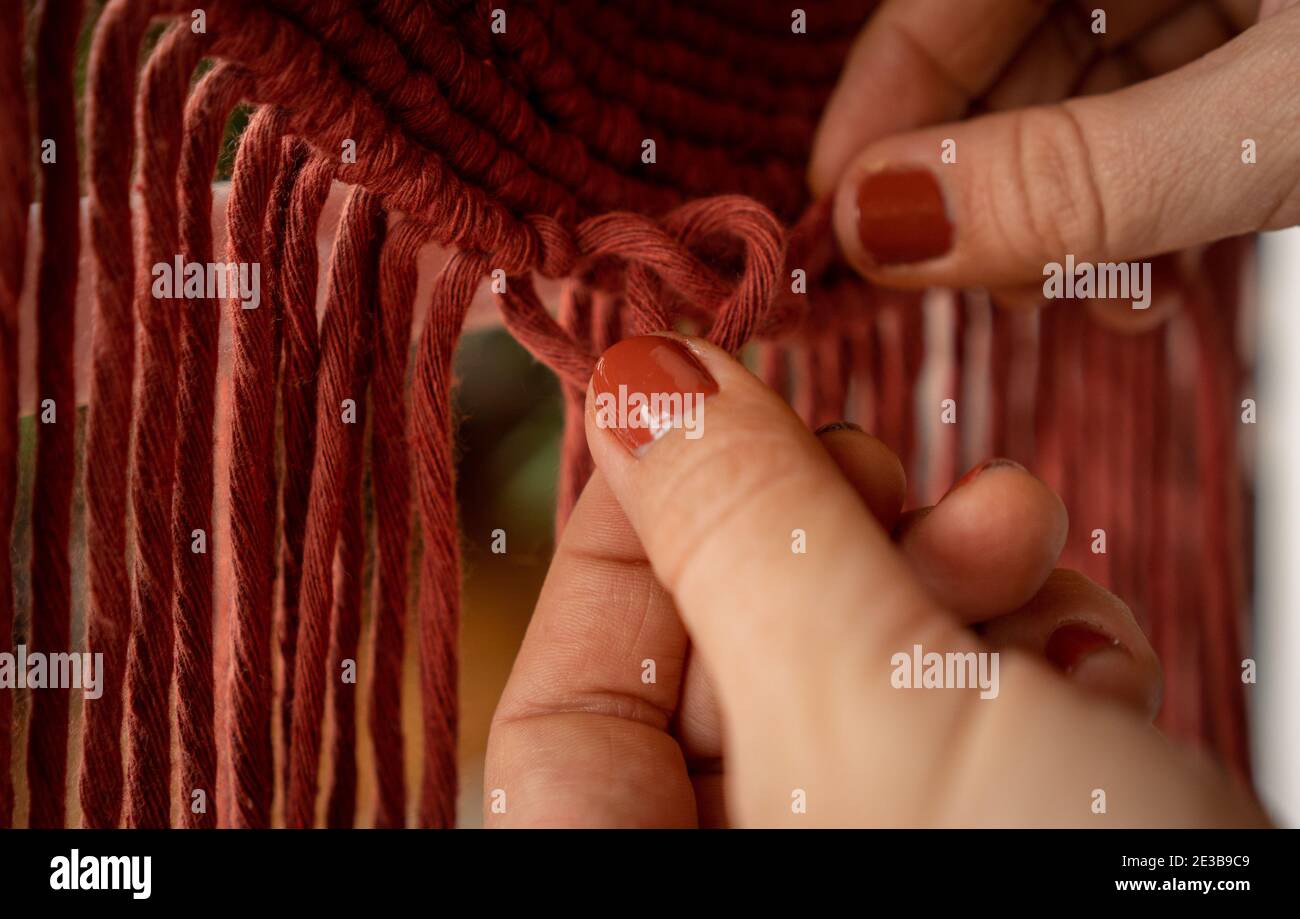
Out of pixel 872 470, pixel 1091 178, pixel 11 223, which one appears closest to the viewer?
pixel 11 223

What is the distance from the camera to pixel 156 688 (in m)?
0.37

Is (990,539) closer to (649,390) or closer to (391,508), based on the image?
(649,390)

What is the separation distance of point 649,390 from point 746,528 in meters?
0.07

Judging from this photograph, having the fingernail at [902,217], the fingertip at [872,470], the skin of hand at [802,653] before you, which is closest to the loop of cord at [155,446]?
the skin of hand at [802,653]

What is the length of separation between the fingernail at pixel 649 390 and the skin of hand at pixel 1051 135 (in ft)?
0.83

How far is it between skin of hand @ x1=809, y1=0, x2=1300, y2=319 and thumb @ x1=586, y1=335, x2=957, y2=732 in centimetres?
26

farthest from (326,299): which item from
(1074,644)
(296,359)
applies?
(1074,644)

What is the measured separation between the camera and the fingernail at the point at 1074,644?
0.41m

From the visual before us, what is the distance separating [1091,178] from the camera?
Result: 1.69ft

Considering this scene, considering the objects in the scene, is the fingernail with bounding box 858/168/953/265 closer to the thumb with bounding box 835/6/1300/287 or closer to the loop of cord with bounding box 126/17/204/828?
the thumb with bounding box 835/6/1300/287

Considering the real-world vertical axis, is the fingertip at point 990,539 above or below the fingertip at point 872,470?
below

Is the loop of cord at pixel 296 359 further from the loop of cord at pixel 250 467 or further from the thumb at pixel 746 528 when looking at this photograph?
the thumb at pixel 746 528

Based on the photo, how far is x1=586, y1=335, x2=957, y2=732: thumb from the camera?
31cm
